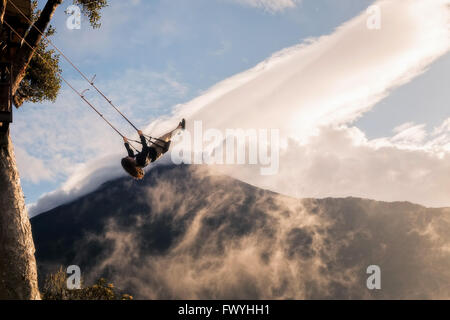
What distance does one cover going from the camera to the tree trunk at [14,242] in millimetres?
8727

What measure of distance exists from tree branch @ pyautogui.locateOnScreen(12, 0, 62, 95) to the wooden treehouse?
10.3 inches

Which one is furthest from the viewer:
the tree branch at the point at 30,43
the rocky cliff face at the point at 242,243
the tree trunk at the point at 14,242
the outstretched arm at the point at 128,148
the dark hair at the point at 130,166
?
the rocky cliff face at the point at 242,243

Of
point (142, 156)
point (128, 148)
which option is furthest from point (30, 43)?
point (142, 156)

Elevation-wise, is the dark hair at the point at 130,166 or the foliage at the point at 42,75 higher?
the foliage at the point at 42,75

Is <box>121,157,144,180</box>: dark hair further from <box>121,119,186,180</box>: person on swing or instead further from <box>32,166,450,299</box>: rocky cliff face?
<box>32,166,450,299</box>: rocky cliff face

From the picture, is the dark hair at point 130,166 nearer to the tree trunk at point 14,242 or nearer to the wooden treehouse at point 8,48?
the tree trunk at point 14,242

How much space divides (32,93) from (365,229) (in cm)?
14652

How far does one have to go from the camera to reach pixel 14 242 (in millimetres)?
9094

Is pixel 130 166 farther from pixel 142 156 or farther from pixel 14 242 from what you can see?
pixel 14 242

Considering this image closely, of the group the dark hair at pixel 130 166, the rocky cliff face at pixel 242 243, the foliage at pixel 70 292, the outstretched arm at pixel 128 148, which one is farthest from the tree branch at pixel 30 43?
the rocky cliff face at pixel 242 243

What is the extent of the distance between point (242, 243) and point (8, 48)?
147 metres

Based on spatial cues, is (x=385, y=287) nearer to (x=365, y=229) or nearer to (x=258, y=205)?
(x=365, y=229)

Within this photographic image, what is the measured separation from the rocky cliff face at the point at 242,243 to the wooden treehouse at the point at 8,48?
131211 mm
